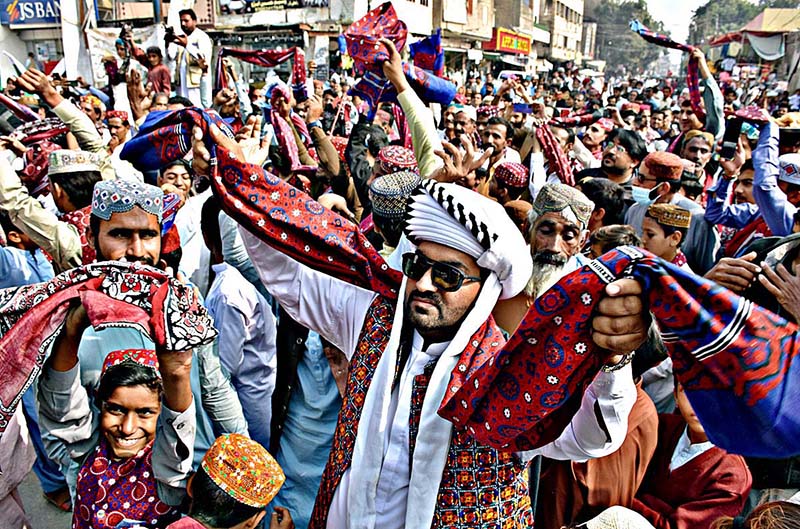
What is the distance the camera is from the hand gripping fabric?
2221 millimetres

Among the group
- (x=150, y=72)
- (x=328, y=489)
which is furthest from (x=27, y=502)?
(x=150, y=72)

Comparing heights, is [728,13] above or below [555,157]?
above

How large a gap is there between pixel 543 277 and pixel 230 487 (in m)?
1.62

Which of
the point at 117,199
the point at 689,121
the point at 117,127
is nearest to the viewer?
the point at 117,199

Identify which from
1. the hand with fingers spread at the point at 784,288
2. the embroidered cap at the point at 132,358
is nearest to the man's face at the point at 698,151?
the hand with fingers spread at the point at 784,288

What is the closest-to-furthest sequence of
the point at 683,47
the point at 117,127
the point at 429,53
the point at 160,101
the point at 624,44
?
the point at 429,53, the point at 683,47, the point at 117,127, the point at 160,101, the point at 624,44

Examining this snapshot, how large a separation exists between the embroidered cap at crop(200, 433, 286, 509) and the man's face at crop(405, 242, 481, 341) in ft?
2.35

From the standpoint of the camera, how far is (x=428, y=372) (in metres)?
2.00

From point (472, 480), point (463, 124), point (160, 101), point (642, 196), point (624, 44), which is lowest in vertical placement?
point (472, 480)

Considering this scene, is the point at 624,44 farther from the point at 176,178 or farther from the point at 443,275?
the point at 443,275

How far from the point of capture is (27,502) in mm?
3668

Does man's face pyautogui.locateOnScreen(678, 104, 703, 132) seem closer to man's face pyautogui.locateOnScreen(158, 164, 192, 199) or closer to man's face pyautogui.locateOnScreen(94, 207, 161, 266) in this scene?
man's face pyautogui.locateOnScreen(158, 164, 192, 199)

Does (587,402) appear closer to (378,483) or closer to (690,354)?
(690,354)

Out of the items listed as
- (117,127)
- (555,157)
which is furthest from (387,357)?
(117,127)
